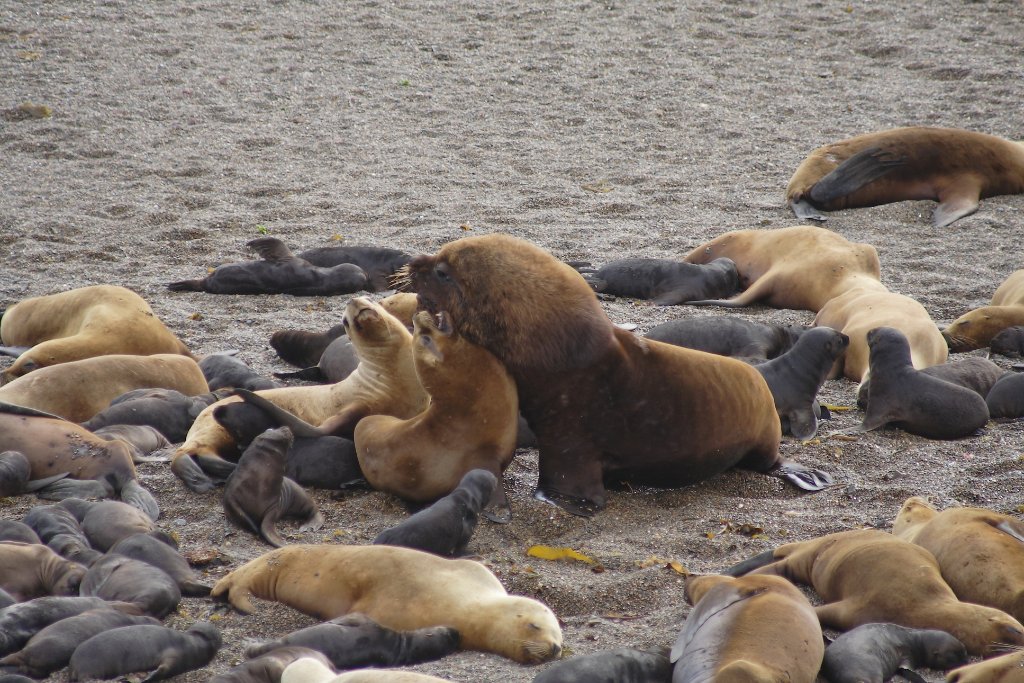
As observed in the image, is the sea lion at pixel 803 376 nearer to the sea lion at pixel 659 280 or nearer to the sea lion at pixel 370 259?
the sea lion at pixel 659 280

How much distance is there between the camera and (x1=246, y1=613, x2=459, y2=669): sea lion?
286cm

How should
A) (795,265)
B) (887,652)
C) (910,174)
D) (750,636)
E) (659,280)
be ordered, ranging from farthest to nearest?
(910,174), (795,265), (659,280), (887,652), (750,636)

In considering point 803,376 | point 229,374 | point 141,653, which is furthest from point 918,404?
point 141,653

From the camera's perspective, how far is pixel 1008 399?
5.04 meters

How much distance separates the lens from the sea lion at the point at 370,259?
23.0 ft

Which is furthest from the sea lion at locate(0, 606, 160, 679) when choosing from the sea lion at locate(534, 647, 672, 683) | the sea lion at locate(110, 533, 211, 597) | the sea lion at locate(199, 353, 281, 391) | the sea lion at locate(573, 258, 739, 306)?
the sea lion at locate(573, 258, 739, 306)

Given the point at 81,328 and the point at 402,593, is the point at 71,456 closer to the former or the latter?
the point at 402,593

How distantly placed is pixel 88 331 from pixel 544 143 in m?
5.27

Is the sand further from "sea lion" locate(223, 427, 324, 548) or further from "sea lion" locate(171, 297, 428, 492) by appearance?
"sea lion" locate(171, 297, 428, 492)

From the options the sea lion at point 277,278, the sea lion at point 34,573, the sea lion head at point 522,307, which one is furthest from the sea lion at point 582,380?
the sea lion at point 277,278

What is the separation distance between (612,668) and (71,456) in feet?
7.59

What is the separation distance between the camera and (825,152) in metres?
9.07

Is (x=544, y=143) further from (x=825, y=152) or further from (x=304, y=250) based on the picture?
(x=304, y=250)

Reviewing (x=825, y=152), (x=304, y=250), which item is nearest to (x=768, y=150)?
(x=825, y=152)
